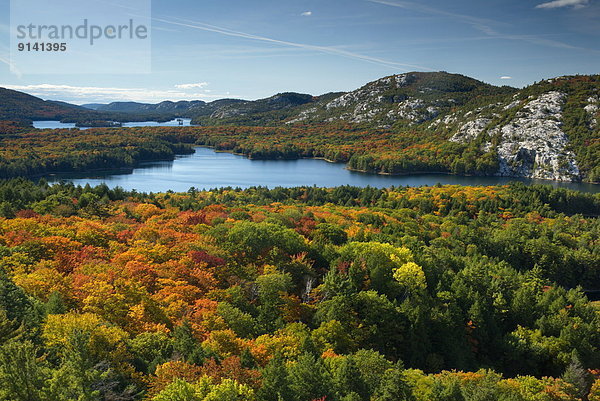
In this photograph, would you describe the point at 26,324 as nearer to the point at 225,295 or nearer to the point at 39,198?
Answer: the point at 225,295

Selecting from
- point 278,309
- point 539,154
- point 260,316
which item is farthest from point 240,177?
point 539,154

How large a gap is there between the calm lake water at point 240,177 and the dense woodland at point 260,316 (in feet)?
224

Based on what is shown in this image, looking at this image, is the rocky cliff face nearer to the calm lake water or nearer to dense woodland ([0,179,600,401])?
the calm lake water

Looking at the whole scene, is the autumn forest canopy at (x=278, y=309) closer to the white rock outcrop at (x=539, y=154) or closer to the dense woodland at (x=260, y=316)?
the dense woodland at (x=260, y=316)

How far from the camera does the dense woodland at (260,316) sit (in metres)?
22.4

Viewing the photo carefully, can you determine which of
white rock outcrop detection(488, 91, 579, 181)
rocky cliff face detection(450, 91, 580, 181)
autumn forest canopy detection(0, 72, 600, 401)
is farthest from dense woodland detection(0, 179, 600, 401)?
rocky cliff face detection(450, 91, 580, 181)

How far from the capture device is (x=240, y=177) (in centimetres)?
15862

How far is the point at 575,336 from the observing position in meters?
45.5

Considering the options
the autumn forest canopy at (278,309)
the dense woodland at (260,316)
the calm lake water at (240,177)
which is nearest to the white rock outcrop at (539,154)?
the calm lake water at (240,177)

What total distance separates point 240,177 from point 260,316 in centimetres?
12704

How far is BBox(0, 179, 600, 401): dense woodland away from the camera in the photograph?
22.4 meters

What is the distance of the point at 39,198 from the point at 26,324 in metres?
→ 58.3

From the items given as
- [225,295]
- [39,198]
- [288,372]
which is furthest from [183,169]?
[288,372]

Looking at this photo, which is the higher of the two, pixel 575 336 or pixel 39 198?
pixel 39 198
